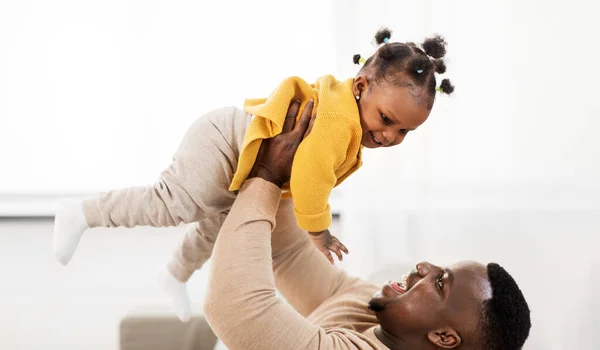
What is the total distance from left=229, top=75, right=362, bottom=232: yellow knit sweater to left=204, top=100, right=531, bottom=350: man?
0.03 meters

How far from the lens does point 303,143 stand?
97 centimetres

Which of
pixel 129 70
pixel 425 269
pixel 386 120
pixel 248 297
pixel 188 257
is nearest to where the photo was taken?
pixel 248 297

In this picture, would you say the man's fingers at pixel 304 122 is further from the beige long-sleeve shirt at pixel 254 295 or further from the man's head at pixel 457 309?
the man's head at pixel 457 309

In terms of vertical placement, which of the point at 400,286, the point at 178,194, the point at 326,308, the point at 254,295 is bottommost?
the point at 326,308

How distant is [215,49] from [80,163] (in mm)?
670

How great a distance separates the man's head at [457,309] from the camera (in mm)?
999

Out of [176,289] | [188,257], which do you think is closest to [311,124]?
[188,257]

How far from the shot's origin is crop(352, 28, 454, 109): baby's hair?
0.96 m

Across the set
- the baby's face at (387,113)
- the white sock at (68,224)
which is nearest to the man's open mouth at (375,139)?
the baby's face at (387,113)

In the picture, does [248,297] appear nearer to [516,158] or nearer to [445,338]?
[445,338]

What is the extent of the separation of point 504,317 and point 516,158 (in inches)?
12.0

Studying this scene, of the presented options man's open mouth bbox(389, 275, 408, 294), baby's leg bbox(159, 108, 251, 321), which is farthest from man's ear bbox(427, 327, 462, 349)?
baby's leg bbox(159, 108, 251, 321)

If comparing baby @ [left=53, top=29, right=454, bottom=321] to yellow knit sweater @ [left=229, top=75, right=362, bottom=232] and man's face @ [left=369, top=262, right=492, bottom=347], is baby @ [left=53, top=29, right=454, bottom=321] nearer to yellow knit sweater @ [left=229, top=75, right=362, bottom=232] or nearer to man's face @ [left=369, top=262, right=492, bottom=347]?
yellow knit sweater @ [left=229, top=75, right=362, bottom=232]

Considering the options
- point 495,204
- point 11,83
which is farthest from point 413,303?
point 11,83
